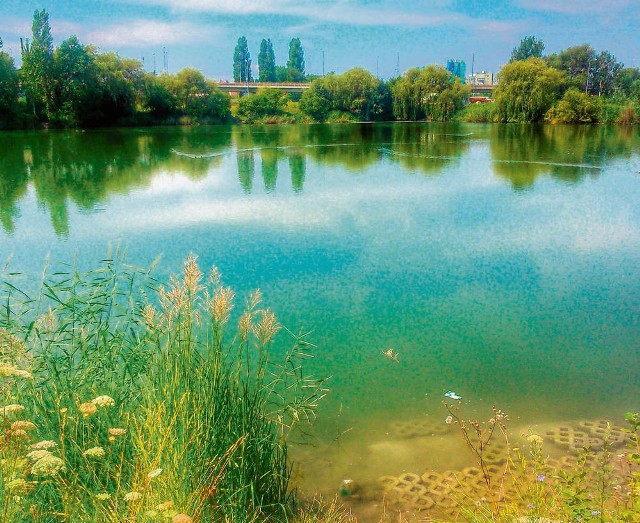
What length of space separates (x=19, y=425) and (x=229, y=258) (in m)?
4.96

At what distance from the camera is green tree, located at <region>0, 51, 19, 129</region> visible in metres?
28.2

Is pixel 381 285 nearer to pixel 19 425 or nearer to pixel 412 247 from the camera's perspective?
pixel 412 247

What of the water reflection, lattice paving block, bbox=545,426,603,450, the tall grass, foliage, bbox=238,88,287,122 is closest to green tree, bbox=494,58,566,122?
the water reflection

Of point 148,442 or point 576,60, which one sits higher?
point 576,60

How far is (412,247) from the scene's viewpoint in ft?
24.5

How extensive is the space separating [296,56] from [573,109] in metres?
47.2

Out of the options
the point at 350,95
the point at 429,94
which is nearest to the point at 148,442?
the point at 429,94

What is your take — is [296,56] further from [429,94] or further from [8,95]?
[8,95]

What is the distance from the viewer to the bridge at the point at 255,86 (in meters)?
51.7

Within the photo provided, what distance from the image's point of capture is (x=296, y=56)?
2955 inches

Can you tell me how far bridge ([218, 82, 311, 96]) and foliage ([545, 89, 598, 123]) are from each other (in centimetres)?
2148

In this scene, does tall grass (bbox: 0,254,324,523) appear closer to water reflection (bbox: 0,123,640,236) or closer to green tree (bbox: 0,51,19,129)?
water reflection (bbox: 0,123,640,236)

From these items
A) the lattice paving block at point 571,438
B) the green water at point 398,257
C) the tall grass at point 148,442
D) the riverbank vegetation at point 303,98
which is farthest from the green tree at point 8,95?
the lattice paving block at point 571,438

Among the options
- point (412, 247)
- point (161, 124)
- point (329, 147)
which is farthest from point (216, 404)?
point (161, 124)
